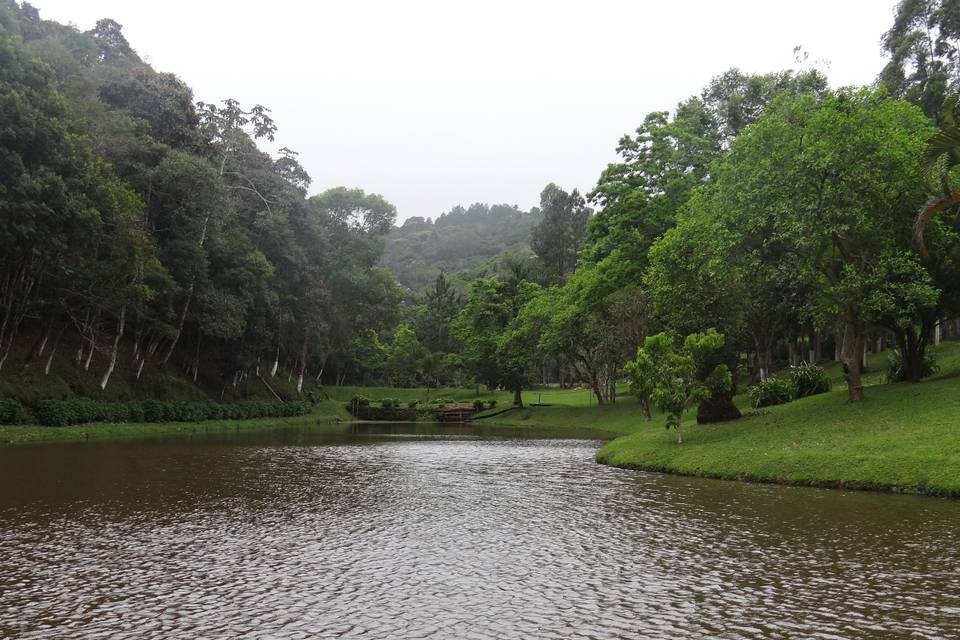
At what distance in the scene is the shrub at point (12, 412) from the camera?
34.5m

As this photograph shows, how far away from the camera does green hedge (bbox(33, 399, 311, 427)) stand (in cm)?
3747

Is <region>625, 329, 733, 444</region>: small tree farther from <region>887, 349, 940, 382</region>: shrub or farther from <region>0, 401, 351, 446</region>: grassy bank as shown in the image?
<region>0, 401, 351, 446</region>: grassy bank

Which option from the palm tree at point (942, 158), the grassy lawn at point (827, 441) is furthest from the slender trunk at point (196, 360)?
the palm tree at point (942, 158)

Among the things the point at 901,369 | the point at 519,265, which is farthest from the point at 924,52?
the point at 519,265

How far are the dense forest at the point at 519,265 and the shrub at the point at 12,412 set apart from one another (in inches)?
186

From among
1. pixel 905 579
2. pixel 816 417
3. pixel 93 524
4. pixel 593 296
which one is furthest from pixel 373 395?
pixel 905 579

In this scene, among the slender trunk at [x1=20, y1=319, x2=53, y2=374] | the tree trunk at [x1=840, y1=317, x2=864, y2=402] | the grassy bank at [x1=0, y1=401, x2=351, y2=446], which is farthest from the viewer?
the slender trunk at [x1=20, y1=319, x2=53, y2=374]

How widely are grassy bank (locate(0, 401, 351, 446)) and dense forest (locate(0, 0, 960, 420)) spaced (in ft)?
18.0

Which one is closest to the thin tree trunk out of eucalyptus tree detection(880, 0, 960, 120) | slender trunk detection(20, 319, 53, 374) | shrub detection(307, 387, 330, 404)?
slender trunk detection(20, 319, 53, 374)

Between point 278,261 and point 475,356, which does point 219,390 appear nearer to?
point 278,261

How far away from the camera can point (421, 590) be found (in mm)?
10391

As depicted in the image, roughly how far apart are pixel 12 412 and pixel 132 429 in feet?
24.2

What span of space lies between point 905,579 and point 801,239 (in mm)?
18587

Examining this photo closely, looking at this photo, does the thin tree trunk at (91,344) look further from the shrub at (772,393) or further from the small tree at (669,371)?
the shrub at (772,393)
